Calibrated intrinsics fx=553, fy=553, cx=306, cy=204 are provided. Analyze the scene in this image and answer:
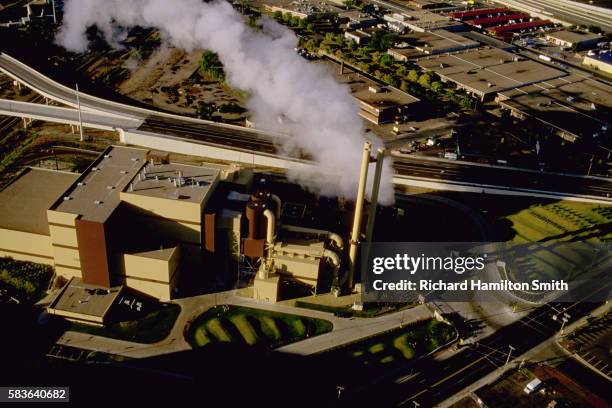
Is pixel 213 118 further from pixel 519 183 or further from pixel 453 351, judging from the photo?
pixel 453 351

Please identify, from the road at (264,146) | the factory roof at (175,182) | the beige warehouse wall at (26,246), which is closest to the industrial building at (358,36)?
the road at (264,146)

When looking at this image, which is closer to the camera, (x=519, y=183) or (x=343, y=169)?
(x=343, y=169)

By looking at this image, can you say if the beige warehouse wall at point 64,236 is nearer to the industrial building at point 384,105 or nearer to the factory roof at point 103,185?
the factory roof at point 103,185

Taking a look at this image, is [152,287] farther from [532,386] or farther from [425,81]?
[425,81]

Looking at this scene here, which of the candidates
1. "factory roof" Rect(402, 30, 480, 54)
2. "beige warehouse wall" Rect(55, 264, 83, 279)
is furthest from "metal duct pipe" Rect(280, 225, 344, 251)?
"factory roof" Rect(402, 30, 480, 54)

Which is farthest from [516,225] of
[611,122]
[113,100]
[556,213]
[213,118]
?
[113,100]

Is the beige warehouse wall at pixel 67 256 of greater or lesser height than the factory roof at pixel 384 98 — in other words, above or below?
below
